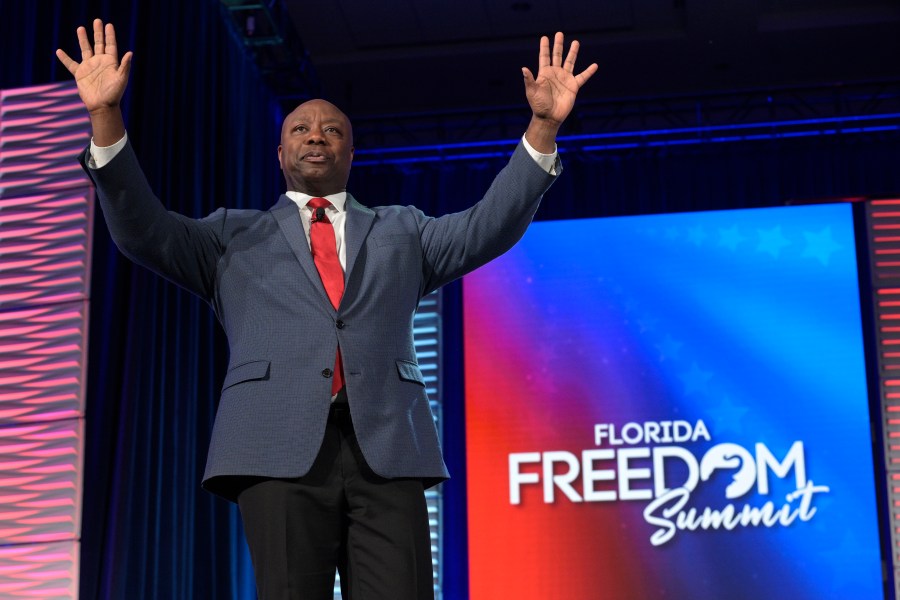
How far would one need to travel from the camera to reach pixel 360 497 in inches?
64.8

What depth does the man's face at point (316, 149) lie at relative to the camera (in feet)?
6.20

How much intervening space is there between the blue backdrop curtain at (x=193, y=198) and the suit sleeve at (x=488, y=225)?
100 inches

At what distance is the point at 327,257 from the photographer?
1811mm

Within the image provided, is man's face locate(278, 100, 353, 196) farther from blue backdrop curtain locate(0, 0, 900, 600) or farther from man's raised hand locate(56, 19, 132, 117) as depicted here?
blue backdrop curtain locate(0, 0, 900, 600)

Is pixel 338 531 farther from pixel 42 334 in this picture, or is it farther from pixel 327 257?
pixel 42 334

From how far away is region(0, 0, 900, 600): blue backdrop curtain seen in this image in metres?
4.27

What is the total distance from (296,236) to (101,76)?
1.22 feet

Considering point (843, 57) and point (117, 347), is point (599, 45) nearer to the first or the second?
point (843, 57)

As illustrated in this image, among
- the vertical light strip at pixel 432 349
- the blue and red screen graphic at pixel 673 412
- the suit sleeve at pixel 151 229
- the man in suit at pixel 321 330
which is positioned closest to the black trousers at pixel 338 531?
the man in suit at pixel 321 330

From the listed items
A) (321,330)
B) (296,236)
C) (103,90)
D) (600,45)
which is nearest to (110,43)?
(103,90)

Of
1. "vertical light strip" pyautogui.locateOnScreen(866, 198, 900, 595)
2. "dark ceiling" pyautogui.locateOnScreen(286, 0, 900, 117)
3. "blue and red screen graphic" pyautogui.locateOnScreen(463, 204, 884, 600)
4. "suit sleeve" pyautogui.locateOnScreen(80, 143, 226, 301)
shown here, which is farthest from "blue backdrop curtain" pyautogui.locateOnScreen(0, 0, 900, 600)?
"suit sleeve" pyautogui.locateOnScreen(80, 143, 226, 301)

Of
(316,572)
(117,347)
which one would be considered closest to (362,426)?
(316,572)

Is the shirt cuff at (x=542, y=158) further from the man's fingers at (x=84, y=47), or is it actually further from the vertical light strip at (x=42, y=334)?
the vertical light strip at (x=42, y=334)

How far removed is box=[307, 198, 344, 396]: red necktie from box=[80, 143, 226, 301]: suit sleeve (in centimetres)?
15
